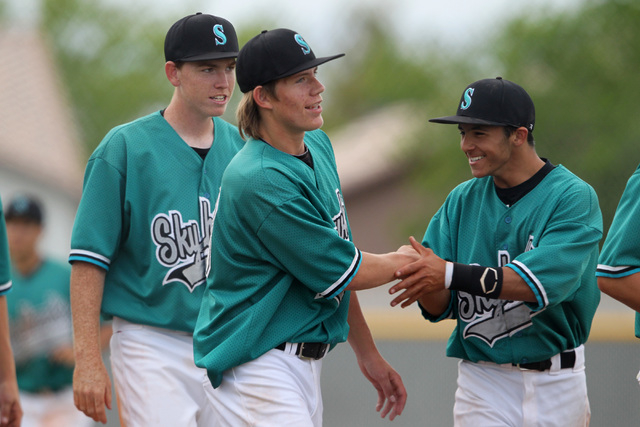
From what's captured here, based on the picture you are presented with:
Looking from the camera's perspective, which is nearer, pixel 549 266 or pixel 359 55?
pixel 549 266

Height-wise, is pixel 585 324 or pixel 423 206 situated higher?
pixel 585 324

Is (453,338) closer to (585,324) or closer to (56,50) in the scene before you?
(585,324)

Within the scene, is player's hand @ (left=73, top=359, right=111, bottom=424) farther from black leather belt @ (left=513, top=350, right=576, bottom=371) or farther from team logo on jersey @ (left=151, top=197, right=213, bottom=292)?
black leather belt @ (left=513, top=350, right=576, bottom=371)

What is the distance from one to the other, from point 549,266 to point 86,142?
2409 centimetres

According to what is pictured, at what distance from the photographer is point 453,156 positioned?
58.9ft

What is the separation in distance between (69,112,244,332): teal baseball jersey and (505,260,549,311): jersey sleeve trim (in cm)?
138

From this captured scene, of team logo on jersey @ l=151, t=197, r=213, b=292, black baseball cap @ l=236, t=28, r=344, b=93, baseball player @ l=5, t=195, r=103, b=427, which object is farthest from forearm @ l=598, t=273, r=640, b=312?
baseball player @ l=5, t=195, r=103, b=427

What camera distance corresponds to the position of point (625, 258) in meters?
3.78

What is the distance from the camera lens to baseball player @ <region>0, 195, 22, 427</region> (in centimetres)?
434

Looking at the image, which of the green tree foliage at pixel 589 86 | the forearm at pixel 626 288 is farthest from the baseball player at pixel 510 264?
the green tree foliage at pixel 589 86

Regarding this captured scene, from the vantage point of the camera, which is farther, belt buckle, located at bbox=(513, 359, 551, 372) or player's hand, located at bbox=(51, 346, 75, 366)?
player's hand, located at bbox=(51, 346, 75, 366)

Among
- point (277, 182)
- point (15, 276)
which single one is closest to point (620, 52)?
point (15, 276)

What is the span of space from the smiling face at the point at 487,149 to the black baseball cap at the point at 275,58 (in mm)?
767

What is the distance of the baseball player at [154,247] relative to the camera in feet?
13.0
